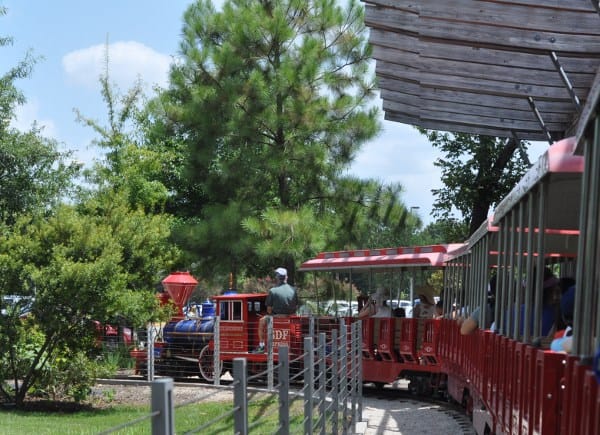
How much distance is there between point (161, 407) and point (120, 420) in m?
11.5

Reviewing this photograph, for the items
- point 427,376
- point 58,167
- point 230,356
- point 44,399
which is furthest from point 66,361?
point 58,167

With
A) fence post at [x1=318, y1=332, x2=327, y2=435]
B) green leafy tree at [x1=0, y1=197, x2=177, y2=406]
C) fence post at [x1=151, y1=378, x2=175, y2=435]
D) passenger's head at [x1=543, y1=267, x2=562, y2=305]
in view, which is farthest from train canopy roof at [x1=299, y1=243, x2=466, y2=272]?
fence post at [x1=151, y1=378, x2=175, y2=435]

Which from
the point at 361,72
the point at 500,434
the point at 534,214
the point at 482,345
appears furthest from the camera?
the point at 361,72

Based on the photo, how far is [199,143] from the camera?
2859 cm

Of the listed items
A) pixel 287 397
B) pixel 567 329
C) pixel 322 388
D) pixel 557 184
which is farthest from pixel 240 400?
pixel 322 388

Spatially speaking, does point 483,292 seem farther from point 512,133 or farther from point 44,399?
point 44,399

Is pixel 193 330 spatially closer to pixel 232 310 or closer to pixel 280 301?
pixel 232 310

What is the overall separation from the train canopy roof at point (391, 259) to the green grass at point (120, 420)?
14.4 ft

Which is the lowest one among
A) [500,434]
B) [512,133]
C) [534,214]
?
[500,434]

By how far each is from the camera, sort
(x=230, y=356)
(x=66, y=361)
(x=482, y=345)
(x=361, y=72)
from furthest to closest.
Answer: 1. (x=361, y=72)
2. (x=230, y=356)
3. (x=66, y=361)
4. (x=482, y=345)

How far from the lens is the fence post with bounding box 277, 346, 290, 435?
6141mm

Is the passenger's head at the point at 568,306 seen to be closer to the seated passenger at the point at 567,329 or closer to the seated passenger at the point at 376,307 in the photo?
the seated passenger at the point at 567,329

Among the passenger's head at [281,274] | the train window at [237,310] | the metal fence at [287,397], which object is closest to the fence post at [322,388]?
the metal fence at [287,397]

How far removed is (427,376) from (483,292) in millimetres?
8822
